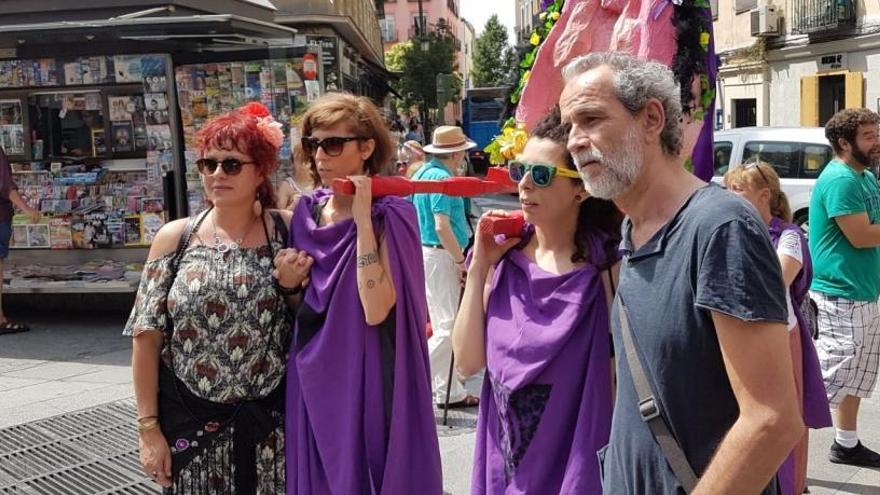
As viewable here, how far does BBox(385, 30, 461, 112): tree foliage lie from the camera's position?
38125mm

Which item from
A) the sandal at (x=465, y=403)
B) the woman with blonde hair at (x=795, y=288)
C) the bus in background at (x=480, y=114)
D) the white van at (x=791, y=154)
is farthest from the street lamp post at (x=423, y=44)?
the woman with blonde hair at (x=795, y=288)

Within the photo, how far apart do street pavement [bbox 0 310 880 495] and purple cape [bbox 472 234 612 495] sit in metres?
1.99

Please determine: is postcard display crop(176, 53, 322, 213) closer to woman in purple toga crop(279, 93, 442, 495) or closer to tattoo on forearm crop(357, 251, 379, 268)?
woman in purple toga crop(279, 93, 442, 495)

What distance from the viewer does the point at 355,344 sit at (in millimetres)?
2867

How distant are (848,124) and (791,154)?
23.9 ft

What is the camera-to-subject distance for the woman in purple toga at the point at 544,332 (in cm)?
240

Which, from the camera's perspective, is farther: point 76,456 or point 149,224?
point 149,224

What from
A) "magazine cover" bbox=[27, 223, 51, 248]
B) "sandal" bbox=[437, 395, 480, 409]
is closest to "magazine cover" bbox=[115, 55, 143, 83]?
"magazine cover" bbox=[27, 223, 51, 248]

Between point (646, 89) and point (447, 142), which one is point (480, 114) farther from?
point (646, 89)

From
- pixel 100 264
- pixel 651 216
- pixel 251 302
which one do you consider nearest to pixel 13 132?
pixel 100 264

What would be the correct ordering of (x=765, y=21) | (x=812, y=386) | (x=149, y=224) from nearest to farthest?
1. (x=812, y=386)
2. (x=149, y=224)
3. (x=765, y=21)

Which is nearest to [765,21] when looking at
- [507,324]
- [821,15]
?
[821,15]

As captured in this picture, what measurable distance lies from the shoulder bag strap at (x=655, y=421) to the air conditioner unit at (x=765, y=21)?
24.3 metres

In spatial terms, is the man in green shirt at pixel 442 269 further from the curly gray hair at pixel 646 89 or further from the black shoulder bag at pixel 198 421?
the curly gray hair at pixel 646 89
